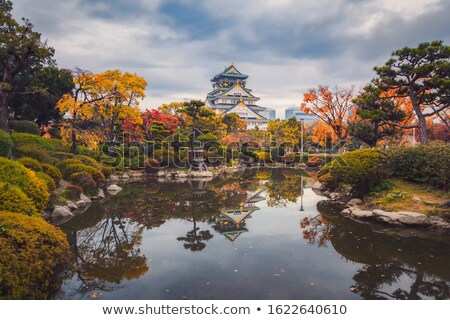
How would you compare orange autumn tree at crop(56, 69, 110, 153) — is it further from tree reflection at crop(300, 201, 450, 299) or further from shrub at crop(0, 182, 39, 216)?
tree reflection at crop(300, 201, 450, 299)

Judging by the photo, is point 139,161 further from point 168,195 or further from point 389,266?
point 389,266

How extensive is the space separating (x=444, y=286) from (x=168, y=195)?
35.7ft

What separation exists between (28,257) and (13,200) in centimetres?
293

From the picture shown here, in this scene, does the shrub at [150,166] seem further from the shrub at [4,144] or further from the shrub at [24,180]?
the shrub at [24,180]

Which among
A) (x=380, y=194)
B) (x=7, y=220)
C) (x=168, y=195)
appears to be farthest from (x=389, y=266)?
(x=168, y=195)

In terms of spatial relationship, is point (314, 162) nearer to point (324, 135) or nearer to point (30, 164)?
point (324, 135)

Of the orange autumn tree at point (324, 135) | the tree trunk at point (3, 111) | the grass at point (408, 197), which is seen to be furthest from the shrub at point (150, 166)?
the orange autumn tree at point (324, 135)

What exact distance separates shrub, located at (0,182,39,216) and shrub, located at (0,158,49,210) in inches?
37.5

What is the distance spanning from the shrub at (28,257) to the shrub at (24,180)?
3.03 meters

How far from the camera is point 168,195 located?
1388 centimetres

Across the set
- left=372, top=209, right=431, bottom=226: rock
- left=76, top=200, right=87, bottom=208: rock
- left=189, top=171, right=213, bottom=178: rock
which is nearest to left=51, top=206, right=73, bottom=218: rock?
left=76, top=200, right=87, bottom=208: rock

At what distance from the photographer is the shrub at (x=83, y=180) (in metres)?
12.2

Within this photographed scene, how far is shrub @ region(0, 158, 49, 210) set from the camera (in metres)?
7.52

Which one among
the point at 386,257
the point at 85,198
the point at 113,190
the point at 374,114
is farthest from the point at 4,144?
the point at 374,114
